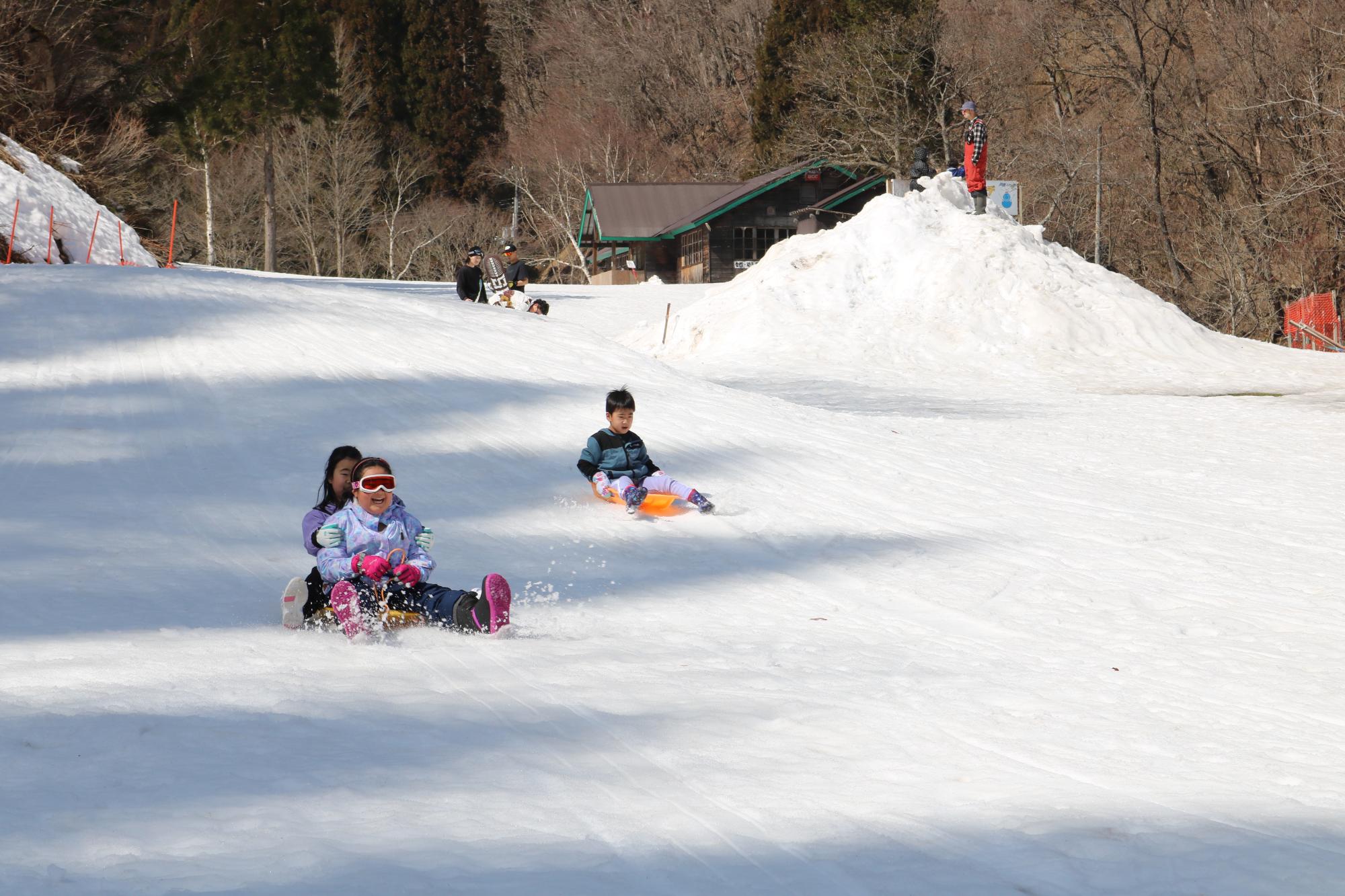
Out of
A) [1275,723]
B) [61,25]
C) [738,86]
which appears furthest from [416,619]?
[738,86]

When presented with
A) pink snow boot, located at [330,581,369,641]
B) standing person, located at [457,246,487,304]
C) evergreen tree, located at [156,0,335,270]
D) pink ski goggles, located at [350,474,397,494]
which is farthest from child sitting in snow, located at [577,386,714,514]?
evergreen tree, located at [156,0,335,270]

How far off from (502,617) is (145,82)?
27993 mm

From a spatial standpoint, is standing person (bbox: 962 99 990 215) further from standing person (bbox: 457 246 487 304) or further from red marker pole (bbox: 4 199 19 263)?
red marker pole (bbox: 4 199 19 263)

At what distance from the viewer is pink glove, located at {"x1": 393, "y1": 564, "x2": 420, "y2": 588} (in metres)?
5.83

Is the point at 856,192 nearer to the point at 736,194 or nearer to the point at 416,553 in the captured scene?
the point at 736,194

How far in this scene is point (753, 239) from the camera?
152ft

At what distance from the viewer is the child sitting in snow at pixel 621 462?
8.77 meters

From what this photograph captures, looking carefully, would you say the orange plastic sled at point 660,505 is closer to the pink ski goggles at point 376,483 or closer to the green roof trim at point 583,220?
the pink ski goggles at point 376,483

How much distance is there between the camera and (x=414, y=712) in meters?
4.46

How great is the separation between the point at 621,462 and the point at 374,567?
332cm

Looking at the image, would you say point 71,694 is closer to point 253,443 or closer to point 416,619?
point 416,619

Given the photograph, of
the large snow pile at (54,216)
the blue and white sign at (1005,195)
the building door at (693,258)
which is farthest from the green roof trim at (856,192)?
the large snow pile at (54,216)

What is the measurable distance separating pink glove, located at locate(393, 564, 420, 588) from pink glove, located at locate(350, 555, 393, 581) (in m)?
0.04

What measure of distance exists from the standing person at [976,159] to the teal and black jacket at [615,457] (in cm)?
1309
